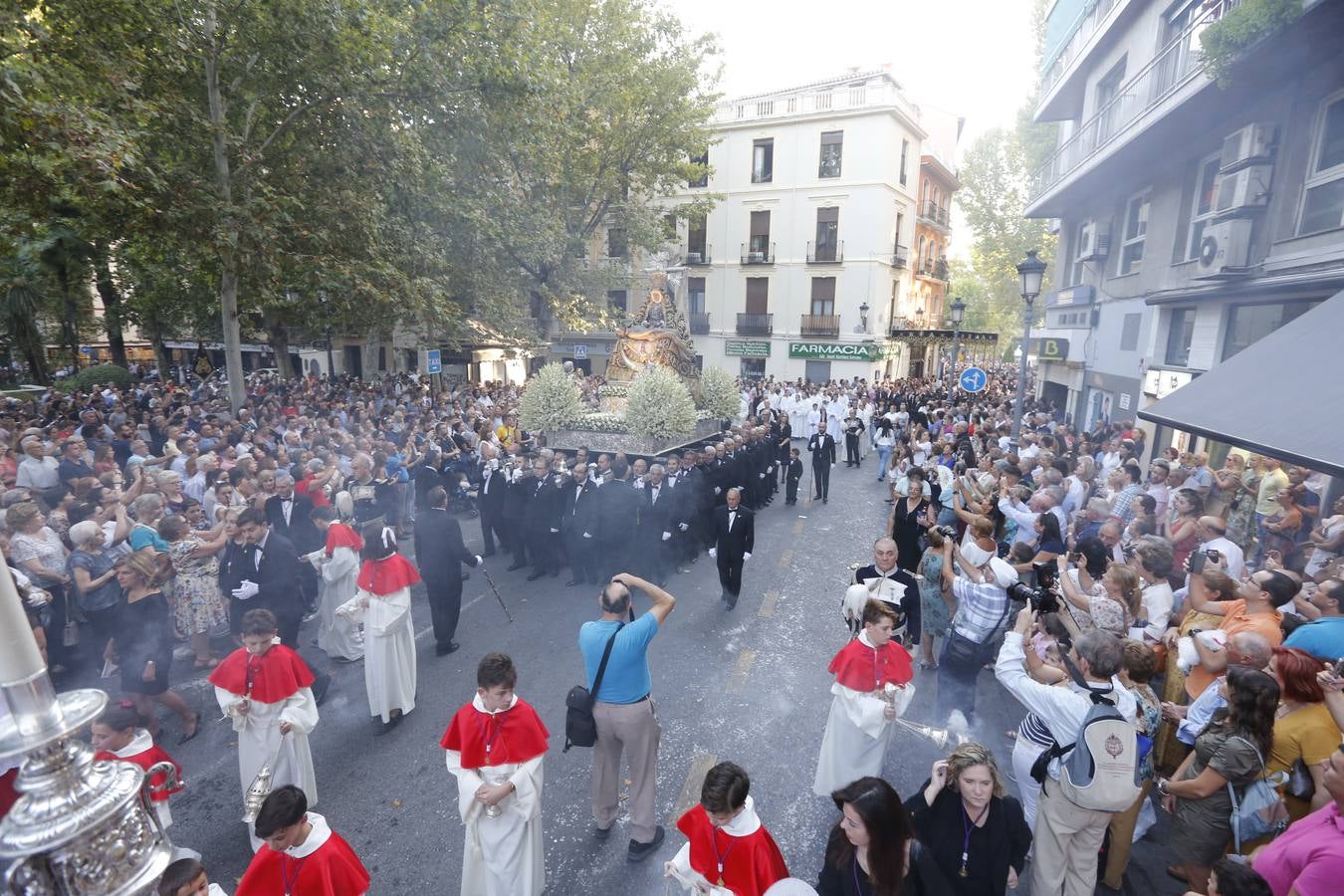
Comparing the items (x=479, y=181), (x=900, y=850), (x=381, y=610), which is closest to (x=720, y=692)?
(x=381, y=610)

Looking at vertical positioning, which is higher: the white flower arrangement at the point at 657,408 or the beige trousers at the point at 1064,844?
the white flower arrangement at the point at 657,408

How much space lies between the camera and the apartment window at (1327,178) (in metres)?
8.20

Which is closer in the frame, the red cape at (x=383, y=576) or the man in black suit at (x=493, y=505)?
the red cape at (x=383, y=576)

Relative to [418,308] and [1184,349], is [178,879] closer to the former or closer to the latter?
[418,308]

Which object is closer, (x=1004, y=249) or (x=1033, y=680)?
(x=1033, y=680)

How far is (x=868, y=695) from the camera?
4.10 metres

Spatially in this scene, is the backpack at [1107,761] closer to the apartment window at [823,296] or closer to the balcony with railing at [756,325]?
the apartment window at [823,296]

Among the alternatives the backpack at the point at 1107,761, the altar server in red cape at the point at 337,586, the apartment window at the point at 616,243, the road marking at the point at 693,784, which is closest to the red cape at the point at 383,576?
the altar server in red cape at the point at 337,586

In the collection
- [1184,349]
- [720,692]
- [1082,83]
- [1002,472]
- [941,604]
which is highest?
[1082,83]

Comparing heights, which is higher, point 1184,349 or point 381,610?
point 1184,349

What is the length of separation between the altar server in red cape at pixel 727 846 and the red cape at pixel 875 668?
147cm

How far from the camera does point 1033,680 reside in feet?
11.5

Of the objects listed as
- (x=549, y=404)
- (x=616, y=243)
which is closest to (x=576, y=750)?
(x=549, y=404)

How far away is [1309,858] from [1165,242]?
1367cm
